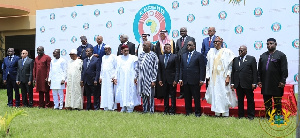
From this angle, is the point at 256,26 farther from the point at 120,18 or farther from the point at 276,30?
the point at 120,18

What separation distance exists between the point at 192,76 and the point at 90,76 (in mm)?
2778

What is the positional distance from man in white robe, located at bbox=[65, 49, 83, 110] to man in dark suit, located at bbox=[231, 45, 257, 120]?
4.00 meters

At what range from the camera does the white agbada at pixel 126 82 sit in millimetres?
8961

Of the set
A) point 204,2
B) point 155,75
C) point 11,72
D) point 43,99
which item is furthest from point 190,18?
point 11,72

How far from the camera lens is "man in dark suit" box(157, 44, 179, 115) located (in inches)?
331

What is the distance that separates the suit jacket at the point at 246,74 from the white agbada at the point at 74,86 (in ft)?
13.3

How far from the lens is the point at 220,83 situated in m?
7.94

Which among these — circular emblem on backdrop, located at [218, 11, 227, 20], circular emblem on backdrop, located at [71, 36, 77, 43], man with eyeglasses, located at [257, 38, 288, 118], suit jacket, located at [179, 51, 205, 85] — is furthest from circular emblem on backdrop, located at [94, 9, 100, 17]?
man with eyeglasses, located at [257, 38, 288, 118]

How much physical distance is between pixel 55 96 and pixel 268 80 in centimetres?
555

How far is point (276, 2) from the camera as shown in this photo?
9.49 m

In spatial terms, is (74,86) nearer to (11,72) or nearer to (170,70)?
(11,72)

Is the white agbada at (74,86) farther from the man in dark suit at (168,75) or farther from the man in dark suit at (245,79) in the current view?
the man in dark suit at (245,79)

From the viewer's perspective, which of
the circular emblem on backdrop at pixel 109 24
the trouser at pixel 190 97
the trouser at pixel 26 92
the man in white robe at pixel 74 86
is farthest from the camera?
the circular emblem on backdrop at pixel 109 24

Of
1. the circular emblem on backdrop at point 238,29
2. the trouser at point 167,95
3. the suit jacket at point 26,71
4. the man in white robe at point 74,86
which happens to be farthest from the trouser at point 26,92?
the circular emblem on backdrop at point 238,29
